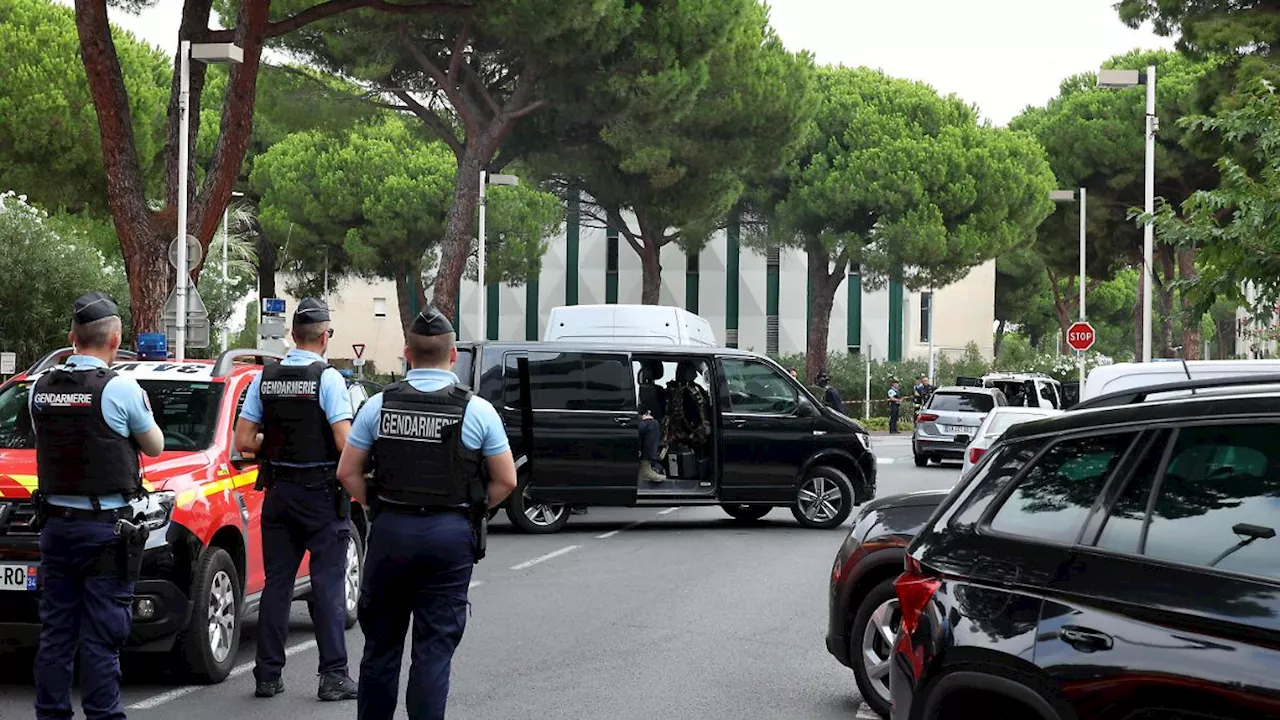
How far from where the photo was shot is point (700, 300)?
72.1 m

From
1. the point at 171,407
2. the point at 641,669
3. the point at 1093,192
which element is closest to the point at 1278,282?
the point at 641,669

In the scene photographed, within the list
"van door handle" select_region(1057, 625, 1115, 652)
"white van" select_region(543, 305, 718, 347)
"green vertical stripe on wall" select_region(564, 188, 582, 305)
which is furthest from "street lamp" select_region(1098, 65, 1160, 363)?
"green vertical stripe on wall" select_region(564, 188, 582, 305)

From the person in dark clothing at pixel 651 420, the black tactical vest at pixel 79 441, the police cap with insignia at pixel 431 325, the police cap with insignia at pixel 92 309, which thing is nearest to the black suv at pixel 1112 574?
the police cap with insignia at pixel 431 325

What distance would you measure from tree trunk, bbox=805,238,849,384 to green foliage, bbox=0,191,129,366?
27.6 m

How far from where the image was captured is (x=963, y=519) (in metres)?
5.05

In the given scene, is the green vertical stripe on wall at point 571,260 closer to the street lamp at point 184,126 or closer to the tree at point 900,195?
the tree at point 900,195

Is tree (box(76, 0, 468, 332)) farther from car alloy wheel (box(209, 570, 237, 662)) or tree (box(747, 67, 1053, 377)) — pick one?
tree (box(747, 67, 1053, 377))

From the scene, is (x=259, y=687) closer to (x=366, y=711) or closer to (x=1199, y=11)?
(x=366, y=711)

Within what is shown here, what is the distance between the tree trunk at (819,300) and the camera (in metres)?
56.8

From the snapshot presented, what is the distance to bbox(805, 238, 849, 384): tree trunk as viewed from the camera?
5681cm

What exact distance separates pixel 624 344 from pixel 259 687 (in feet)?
31.5

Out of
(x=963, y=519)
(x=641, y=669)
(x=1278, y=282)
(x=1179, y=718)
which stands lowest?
(x=641, y=669)

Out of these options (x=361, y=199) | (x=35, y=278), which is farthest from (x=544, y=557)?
(x=361, y=199)

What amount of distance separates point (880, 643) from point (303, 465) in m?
2.90
